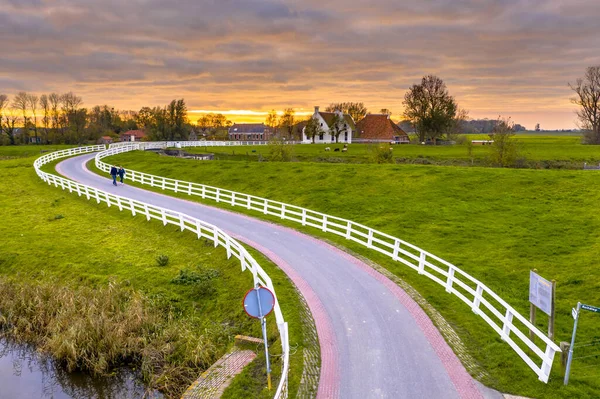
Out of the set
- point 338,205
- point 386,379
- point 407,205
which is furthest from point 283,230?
point 386,379

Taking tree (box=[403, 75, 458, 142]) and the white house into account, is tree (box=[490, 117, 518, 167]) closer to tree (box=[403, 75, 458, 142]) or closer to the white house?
tree (box=[403, 75, 458, 142])

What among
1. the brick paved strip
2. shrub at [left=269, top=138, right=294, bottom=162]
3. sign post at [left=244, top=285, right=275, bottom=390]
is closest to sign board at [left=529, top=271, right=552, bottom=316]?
sign post at [left=244, top=285, right=275, bottom=390]

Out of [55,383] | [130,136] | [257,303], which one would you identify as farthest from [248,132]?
[257,303]

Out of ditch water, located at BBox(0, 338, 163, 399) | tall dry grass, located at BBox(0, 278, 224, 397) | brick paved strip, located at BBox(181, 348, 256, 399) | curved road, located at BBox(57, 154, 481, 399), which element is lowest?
ditch water, located at BBox(0, 338, 163, 399)

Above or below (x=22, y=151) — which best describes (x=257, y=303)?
below

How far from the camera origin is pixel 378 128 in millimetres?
100938

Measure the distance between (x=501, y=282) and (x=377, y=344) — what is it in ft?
26.4

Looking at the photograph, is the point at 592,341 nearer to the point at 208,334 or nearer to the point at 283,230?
the point at 208,334

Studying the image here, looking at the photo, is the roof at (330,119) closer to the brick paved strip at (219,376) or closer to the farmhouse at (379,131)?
the farmhouse at (379,131)

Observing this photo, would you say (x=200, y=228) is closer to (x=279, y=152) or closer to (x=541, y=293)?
(x=541, y=293)

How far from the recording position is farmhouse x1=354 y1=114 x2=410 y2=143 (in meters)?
97.8

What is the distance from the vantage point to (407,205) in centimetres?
2958

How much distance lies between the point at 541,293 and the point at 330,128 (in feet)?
293

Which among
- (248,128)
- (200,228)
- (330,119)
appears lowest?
(200,228)
